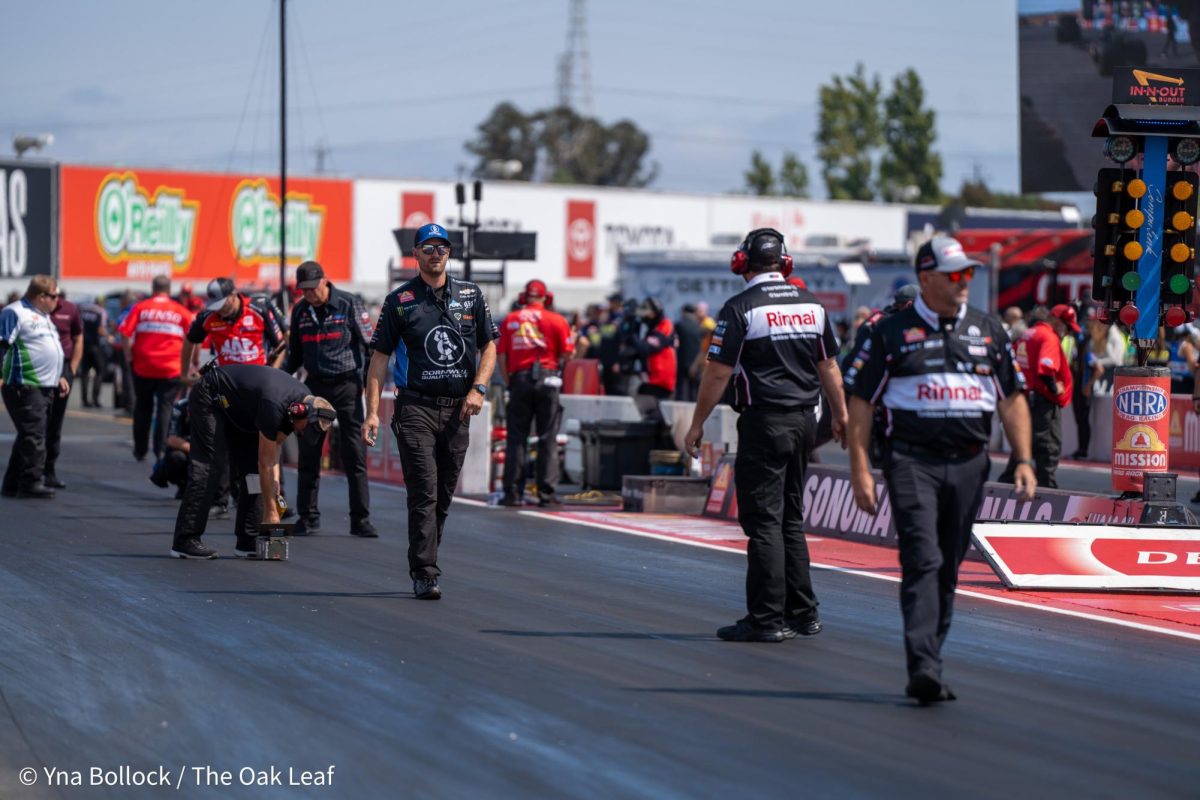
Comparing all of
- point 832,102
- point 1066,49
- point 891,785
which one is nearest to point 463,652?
point 891,785

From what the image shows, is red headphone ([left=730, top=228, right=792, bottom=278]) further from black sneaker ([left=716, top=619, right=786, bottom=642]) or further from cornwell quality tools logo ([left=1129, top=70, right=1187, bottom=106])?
cornwell quality tools logo ([left=1129, top=70, right=1187, bottom=106])

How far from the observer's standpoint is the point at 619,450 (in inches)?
642

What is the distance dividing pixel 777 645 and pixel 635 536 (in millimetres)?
4973

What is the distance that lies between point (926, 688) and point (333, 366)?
705 cm

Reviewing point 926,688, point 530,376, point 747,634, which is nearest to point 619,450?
point 530,376

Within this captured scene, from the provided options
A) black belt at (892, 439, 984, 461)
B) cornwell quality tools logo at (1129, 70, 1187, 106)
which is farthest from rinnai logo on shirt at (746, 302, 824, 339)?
cornwell quality tools logo at (1129, 70, 1187, 106)

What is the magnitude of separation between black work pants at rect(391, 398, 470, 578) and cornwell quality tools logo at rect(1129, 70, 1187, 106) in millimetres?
5638

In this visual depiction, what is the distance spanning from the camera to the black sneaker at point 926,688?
22.1 ft

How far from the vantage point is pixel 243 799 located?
5.58 m

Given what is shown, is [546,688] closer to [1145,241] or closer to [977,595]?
[977,595]

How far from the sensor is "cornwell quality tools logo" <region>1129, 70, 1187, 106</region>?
12016 mm

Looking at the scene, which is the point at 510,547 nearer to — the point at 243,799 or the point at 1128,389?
the point at 1128,389

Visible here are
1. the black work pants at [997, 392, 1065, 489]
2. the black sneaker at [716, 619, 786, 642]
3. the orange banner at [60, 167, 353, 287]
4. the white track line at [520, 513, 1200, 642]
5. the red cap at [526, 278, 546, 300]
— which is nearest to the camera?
the black sneaker at [716, 619, 786, 642]

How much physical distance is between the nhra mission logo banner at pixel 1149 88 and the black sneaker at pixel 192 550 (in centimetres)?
694
